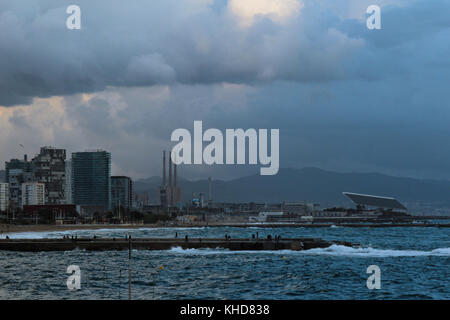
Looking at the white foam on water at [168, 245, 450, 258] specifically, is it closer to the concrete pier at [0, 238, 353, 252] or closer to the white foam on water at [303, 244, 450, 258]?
the white foam on water at [303, 244, 450, 258]

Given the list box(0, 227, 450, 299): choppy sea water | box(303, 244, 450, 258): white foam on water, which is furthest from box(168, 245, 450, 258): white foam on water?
box(0, 227, 450, 299): choppy sea water

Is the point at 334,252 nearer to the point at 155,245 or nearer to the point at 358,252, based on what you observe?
the point at 358,252

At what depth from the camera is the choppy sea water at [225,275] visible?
2064 inches

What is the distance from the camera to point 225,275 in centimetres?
6419

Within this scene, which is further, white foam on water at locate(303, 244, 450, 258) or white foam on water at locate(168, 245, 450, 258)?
white foam on water at locate(303, 244, 450, 258)

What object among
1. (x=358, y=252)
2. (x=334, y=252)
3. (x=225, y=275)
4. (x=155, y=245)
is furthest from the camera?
(x=358, y=252)

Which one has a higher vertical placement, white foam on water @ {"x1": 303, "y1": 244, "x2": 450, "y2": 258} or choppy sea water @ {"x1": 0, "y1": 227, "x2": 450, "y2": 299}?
choppy sea water @ {"x1": 0, "y1": 227, "x2": 450, "y2": 299}

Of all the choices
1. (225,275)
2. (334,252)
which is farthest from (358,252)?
(225,275)

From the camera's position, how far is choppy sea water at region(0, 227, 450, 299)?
172ft

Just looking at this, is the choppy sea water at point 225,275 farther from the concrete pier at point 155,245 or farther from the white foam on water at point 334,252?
the concrete pier at point 155,245

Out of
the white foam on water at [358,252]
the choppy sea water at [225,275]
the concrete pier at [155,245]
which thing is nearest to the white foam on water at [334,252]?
the white foam on water at [358,252]

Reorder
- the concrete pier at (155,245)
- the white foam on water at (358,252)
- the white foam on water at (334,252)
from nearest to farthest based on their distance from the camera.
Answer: the white foam on water at (334,252) → the white foam on water at (358,252) → the concrete pier at (155,245)
